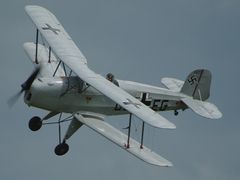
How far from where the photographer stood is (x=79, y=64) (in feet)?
114

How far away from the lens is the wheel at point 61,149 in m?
34.4

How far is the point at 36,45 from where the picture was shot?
37438mm

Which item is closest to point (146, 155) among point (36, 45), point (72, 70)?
point (72, 70)

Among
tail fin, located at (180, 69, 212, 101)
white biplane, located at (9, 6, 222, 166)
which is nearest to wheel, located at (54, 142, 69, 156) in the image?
white biplane, located at (9, 6, 222, 166)

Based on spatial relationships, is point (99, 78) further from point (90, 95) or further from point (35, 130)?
point (35, 130)

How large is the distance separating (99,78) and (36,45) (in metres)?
4.22

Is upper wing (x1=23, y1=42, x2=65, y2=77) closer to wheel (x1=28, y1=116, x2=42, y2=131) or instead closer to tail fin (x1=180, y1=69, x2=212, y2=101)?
wheel (x1=28, y1=116, x2=42, y2=131)

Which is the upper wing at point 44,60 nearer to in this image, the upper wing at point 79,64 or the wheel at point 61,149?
the upper wing at point 79,64

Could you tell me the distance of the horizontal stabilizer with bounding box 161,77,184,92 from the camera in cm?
3947

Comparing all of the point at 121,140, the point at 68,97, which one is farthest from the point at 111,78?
the point at 121,140

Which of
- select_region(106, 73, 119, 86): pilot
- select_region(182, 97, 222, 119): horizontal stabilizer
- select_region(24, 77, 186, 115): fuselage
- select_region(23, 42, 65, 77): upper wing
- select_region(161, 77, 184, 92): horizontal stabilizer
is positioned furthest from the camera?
select_region(161, 77, 184, 92): horizontal stabilizer

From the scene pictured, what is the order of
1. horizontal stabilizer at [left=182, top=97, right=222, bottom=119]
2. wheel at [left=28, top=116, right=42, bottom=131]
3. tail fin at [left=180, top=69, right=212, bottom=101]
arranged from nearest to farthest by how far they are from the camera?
wheel at [left=28, top=116, right=42, bottom=131]
horizontal stabilizer at [left=182, top=97, right=222, bottom=119]
tail fin at [left=180, top=69, right=212, bottom=101]

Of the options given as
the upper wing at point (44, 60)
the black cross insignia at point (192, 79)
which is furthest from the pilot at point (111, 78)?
the black cross insignia at point (192, 79)

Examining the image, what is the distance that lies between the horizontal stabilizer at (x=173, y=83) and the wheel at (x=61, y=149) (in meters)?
6.42
